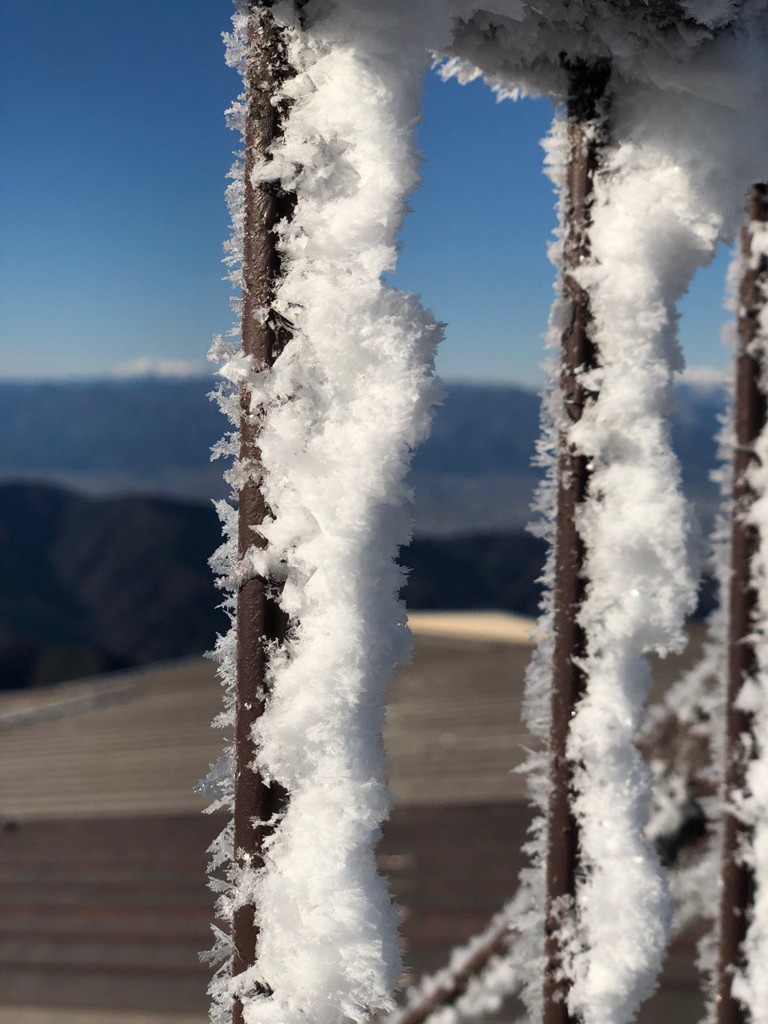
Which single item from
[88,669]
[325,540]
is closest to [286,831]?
[325,540]

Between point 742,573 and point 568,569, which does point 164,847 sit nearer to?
point 742,573

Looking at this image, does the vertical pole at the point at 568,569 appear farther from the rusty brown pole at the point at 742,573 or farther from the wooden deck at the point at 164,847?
the wooden deck at the point at 164,847

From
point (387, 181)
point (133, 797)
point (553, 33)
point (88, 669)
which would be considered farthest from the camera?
point (88, 669)

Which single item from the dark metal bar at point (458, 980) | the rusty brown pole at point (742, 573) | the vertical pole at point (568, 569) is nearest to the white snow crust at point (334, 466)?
the vertical pole at point (568, 569)

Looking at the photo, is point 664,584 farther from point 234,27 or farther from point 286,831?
point 234,27

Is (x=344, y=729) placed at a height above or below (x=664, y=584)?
below

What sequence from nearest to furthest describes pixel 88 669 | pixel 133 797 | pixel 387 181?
pixel 387 181
pixel 133 797
pixel 88 669
